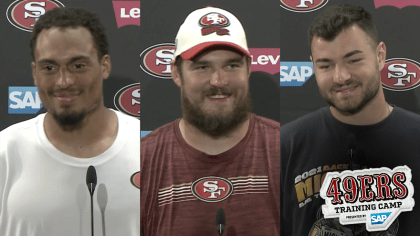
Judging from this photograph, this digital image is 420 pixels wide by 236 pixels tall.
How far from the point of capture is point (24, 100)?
2006mm

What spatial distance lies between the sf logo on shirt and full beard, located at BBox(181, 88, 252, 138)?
0.21 metres

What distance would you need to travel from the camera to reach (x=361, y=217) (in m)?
2.09

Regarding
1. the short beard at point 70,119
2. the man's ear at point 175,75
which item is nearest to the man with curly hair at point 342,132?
the man's ear at point 175,75

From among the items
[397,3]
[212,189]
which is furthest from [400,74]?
[212,189]

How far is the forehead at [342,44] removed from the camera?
205 cm

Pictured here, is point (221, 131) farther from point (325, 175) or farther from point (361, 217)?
point (361, 217)

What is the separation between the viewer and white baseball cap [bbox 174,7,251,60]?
197 cm

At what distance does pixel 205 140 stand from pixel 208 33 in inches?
19.4

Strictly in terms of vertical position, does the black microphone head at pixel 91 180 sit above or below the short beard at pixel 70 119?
below

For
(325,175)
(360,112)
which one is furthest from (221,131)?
(360,112)

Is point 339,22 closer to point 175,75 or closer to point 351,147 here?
point 351,147

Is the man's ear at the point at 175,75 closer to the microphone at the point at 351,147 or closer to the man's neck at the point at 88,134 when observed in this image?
the man's neck at the point at 88,134

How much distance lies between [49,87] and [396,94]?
64.0 inches

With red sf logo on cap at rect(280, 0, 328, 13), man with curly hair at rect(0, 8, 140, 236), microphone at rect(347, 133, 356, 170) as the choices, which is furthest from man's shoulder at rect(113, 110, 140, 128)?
microphone at rect(347, 133, 356, 170)
